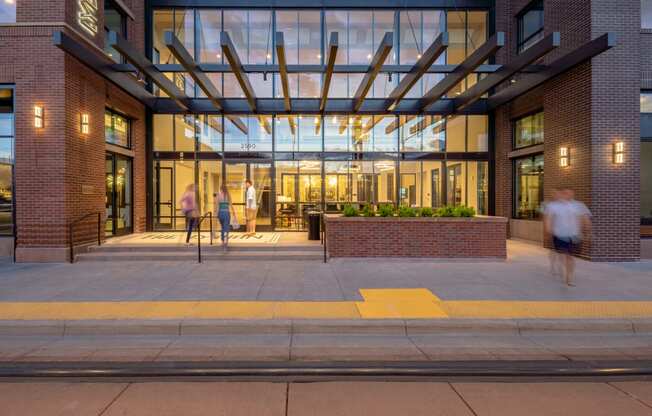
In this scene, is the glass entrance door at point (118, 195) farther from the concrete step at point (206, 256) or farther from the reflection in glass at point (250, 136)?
the reflection in glass at point (250, 136)

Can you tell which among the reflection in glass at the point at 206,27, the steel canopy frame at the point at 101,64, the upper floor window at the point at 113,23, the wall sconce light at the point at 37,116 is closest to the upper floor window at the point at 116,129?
the steel canopy frame at the point at 101,64

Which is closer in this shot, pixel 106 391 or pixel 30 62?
pixel 106 391

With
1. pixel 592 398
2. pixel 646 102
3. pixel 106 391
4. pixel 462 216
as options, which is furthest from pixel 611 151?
pixel 106 391

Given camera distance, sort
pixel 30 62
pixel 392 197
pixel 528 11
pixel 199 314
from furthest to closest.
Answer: pixel 392 197 < pixel 528 11 < pixel 30 62 < pixel 199 314

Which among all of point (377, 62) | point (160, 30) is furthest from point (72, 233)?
point (160, 30)

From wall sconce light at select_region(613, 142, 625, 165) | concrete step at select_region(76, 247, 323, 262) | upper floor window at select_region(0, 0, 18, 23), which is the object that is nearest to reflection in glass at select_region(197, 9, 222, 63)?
upper floor window at select_region(0, 0, 18, 23)

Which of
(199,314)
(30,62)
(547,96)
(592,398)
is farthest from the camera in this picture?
(547,96)

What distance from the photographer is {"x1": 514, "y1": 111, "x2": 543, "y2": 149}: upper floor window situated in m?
13.9

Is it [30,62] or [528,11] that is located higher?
[528,11]

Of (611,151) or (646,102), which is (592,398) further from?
(646,102)

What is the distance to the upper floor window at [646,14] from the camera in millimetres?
11375

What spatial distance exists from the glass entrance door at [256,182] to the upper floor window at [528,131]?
33.5 ft

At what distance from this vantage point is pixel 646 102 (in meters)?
11.4

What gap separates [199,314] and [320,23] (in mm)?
14097
